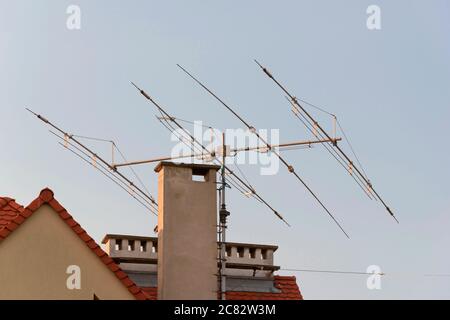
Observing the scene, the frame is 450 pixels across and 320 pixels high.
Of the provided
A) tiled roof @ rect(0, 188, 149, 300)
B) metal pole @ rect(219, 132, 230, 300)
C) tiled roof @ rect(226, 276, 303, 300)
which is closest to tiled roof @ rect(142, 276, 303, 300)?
tiled roof @ rect(226, 276, 303, 300)

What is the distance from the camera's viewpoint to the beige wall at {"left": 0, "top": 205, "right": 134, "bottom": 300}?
34.5 m

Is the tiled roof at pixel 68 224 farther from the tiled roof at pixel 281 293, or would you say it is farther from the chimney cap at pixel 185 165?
the tiled roof at pixel 281 293

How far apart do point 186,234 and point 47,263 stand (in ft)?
14.9

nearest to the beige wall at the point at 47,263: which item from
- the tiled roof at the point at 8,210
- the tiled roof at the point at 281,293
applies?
the tiled roof at the point at 8,210

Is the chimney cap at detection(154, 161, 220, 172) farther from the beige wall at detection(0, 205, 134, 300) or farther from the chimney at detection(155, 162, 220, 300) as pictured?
the beige wall at detection(0, 205, 134, 300)

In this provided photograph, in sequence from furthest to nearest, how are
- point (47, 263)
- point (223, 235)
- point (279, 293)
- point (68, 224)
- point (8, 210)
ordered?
point (279, 293) < point (223, 235) < point (8, 210) < point (68, 224) < point (47, 263)

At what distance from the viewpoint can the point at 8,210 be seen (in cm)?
3719

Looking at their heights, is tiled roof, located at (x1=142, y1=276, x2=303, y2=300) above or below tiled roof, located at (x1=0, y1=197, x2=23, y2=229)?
below

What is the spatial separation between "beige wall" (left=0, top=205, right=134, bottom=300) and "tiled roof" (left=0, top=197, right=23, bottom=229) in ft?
5.68

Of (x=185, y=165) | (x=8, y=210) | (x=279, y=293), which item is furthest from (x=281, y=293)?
(x=8, y=210)

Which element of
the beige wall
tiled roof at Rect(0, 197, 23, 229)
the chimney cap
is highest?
the chimney cap

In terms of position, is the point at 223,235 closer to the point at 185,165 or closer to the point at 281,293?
the point at 185,165

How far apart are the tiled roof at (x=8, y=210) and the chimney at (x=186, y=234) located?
12.3 ft
